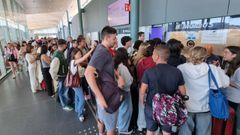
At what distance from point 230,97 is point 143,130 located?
1.30 m

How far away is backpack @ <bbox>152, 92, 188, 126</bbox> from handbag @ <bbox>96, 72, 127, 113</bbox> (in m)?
0.41

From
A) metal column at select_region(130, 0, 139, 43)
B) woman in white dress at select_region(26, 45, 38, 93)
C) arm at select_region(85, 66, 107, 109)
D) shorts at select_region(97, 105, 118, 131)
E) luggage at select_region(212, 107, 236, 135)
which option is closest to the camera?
arm at select_region(85, 66, 107, 109)

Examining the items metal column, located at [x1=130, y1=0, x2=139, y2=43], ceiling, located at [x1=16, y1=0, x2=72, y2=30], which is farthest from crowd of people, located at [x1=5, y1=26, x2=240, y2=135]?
ceiling, located at [x1=16, y1=0, x2=72, y2=30]

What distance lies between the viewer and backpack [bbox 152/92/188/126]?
150 cm

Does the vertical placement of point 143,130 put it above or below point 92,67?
below

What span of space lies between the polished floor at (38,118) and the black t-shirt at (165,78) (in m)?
1.48

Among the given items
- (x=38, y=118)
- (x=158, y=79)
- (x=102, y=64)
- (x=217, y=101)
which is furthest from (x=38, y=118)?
(x=217, y=101)

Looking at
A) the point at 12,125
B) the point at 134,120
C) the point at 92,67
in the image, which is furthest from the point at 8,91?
the point at 92,67

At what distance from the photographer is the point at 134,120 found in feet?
8.66

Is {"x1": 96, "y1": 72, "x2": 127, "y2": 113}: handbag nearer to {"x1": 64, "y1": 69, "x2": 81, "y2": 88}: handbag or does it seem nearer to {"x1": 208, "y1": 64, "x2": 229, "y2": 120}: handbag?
{"x1": 208, "y1": 64, "x2": 229, "y2": 120}: handbag

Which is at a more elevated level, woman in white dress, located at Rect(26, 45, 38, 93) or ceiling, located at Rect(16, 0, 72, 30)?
ceiling, located at Rect(16, 0, 72, 30)

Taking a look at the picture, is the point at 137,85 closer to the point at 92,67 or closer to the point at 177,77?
the point at 177,77

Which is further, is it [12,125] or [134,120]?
[12,125]

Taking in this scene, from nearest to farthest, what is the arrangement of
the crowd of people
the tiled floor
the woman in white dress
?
1. the crowd of people
2. the tiled floor
3. the woman in white dress
